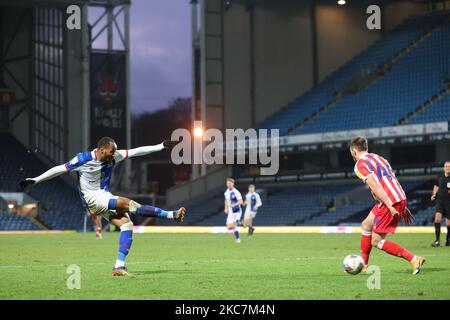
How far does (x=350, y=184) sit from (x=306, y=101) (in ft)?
26.9

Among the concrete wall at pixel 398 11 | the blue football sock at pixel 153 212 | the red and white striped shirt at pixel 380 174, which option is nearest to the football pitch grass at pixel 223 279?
the blue football sock at pixel 153 212

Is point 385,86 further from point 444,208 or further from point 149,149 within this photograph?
point 149,149

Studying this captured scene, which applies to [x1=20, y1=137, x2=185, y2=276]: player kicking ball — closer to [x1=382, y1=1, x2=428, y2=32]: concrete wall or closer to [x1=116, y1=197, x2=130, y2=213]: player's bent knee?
[x1=116, y1=197, x2=130, y2=213]: player's bent knee

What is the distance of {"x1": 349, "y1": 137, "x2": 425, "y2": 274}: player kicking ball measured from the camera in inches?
509

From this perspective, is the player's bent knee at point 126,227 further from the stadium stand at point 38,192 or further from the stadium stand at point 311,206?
the stadium stand at point 38,192

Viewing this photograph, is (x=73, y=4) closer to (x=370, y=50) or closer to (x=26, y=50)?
(x=26, y=50)

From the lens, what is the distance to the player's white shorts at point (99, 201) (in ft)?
45.0

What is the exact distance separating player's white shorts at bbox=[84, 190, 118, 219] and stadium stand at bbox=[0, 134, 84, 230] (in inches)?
1387

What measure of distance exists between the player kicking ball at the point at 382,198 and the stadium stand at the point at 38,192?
3731 cm

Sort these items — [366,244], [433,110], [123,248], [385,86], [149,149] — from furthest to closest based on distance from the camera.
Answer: [385,86]
[433,110]
[149,149]
[123,248]
[366,244]

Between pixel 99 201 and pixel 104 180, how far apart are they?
41 centimetres

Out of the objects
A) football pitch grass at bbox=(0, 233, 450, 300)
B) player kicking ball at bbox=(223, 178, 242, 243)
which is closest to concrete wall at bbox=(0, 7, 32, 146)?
player kicking ball at bbox=(223, 178, 242, 243)

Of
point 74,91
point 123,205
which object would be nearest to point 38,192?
point 74,91

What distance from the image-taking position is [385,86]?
169 feet
